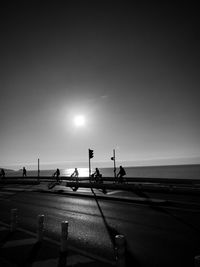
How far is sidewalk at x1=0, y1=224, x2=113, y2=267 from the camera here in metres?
5.84

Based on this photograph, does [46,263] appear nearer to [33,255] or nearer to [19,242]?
→ [33,255]

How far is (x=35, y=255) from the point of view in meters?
6.40

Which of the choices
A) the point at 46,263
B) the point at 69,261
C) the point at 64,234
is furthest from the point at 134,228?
the point at 46,263

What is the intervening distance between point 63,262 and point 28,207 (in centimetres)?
930

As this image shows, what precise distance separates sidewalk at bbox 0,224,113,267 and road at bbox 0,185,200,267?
607mm

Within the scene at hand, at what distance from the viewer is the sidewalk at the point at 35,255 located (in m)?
5.84

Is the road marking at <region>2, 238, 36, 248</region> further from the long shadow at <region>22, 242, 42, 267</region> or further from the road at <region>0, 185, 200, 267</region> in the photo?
the road at <region>0, 185, 200, 267</region>

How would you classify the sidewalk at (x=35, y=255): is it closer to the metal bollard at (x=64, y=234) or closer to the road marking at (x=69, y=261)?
the road marking at (x=69, y=261)

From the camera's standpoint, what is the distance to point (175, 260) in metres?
6.08

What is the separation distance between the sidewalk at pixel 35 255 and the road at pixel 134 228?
607mm

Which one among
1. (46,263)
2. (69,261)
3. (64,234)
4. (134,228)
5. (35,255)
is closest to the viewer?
(46,263)

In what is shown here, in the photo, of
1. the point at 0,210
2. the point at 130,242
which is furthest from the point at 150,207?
the point at 0,210

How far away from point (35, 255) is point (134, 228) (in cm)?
413

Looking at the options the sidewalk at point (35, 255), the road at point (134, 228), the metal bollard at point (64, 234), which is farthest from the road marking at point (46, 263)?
the road at point (134, 228)
